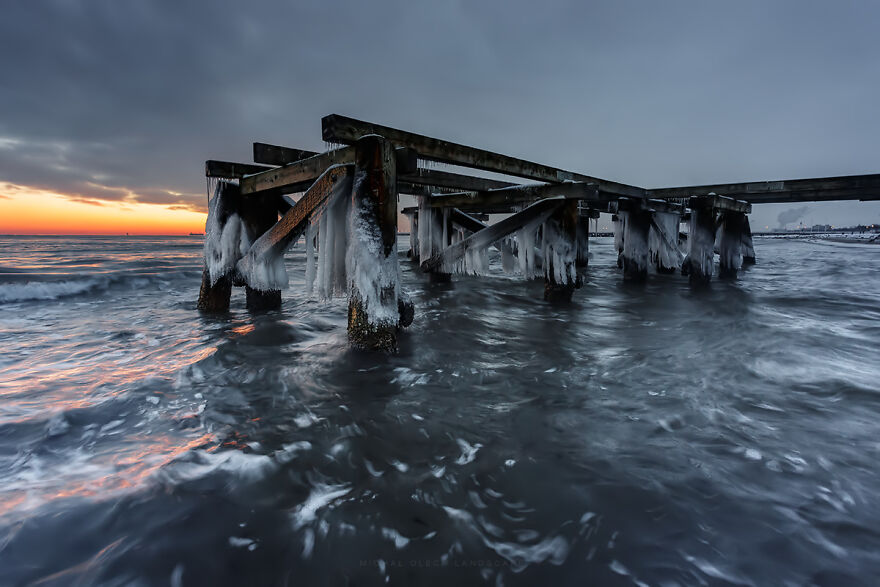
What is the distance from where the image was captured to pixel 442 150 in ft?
14.4

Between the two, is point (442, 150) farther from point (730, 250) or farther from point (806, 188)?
point (730, 250)

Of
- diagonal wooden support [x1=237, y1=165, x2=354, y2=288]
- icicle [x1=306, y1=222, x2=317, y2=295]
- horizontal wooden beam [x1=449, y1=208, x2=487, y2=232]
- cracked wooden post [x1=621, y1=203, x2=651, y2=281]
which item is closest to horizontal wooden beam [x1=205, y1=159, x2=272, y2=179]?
diagonal wooden support [x1=237, y1=165, x2=354, y2=288]

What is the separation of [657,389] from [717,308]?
4755 millimetres

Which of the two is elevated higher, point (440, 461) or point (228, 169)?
point (228, 169)

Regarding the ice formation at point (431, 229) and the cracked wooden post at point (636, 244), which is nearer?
the ice formation at point (431, 229)

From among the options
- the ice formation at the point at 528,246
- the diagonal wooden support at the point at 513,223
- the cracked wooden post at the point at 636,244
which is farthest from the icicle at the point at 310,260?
the cracked wooden post at the point at 636,244

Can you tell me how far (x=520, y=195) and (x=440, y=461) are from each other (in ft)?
17.6

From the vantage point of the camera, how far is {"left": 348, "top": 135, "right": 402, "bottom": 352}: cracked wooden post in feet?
11.2

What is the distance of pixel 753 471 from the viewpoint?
196 centimetres

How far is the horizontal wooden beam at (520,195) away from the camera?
5.83 metres

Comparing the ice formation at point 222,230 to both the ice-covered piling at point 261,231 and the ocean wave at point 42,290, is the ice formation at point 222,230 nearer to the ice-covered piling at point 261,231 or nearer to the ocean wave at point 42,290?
the ice-covered piling at point 261,231

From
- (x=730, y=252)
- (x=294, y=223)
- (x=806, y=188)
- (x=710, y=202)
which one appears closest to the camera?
(x=294, y=223)

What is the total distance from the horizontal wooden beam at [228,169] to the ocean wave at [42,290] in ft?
22.7

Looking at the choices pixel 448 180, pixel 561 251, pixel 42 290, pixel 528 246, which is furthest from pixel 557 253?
pixel 42 290
